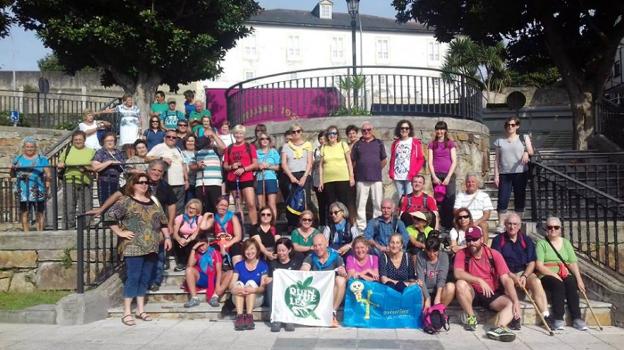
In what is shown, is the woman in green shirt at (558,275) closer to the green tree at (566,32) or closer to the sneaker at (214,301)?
the sneaker at (214,301)

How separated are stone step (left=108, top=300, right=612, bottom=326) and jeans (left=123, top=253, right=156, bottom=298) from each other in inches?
13.1

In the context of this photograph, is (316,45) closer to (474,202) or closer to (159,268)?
(474,202)

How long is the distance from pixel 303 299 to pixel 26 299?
4021 millimetres

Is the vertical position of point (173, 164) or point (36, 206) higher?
point (173, 164)

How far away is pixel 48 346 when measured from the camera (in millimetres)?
6418

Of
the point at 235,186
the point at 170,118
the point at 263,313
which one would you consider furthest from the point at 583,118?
the point at 263,313

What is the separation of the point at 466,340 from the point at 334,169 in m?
3.53

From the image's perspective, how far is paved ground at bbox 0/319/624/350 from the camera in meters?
6.39

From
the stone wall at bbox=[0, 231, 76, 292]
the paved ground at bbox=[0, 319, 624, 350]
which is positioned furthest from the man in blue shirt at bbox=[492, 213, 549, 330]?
the stone wall at bbox=[0, 231, 76, 292]

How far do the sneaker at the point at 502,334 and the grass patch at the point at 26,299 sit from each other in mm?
5590

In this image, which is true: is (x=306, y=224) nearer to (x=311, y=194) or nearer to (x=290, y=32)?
(x=311, y=194)

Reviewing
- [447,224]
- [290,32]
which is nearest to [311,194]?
[447,224]

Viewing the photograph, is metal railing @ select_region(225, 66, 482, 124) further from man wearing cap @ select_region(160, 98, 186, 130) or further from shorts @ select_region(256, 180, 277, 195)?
shorts @ select_region(256, 180, 277, 195)

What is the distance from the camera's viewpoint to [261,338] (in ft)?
22.2
